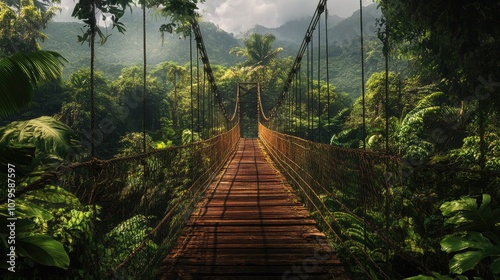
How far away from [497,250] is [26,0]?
75.0 feet

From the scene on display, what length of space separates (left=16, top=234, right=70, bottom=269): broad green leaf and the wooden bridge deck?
4.35 ft

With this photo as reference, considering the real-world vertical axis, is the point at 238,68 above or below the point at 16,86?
above

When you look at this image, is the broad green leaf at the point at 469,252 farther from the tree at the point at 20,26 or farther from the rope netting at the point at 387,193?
the tree at the point at 20,26

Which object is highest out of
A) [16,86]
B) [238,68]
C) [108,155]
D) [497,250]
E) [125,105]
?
[238,68]

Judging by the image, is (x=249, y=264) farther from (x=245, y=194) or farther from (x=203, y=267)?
(x=245, y=194)

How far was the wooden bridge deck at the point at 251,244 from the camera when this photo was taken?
2422mm

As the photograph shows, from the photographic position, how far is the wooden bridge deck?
2422 mm

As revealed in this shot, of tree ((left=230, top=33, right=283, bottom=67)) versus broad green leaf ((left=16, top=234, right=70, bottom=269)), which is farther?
tree ((left=230, top=33, right=283, bottom=67))

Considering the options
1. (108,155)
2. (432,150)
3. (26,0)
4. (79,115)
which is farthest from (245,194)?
(26,0)

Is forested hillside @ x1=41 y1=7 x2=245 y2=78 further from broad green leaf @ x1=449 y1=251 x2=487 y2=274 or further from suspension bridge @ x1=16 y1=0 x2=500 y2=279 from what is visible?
broad green leaf @ x1=449 y1=251 x2=487 y2=274

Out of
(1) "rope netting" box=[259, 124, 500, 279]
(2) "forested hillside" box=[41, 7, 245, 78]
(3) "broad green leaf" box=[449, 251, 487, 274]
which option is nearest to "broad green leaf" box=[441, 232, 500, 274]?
(3) "broad green leaf" box=[449, 251, 487, 274]

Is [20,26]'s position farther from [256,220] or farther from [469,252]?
[469,252]

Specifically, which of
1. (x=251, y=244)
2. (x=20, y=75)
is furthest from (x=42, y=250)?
(x=251, y=244)

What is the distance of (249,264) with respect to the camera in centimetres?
254
